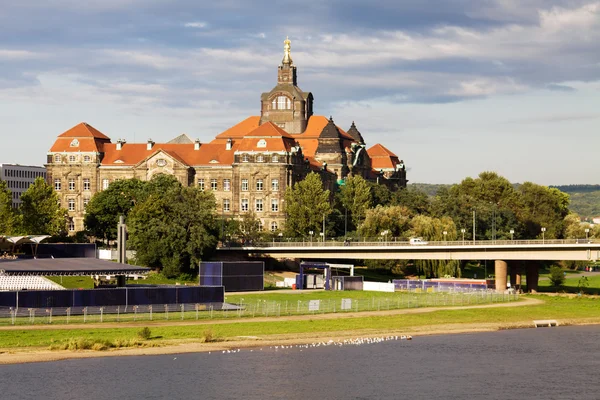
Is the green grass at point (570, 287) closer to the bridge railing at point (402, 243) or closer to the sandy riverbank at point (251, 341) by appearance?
the bridge railing at point (402, 243)

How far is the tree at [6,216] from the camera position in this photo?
170500 millimetres

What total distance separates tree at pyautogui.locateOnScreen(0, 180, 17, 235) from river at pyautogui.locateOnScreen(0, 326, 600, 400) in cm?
8426

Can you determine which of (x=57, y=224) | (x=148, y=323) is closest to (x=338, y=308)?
(x=148, y=323)

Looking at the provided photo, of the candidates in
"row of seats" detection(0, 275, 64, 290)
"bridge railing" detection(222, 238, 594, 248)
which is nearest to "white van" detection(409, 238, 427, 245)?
"bridge railing" detection(222, 238, 594, 248)

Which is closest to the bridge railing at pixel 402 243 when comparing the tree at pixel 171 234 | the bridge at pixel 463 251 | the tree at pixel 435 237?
the bridge at pixel 463 251

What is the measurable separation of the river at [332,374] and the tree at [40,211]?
94.9 metres

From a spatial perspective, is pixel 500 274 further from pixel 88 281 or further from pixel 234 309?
pixel 88 281

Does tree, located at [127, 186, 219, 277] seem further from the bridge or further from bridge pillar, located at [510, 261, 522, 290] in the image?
bridge pillar, located at [510, 261, 522, 290]

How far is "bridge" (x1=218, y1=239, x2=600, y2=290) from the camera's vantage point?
495ft

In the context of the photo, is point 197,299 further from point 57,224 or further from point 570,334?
point 57,224

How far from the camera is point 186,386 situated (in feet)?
263

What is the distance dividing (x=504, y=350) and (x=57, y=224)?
107915mm

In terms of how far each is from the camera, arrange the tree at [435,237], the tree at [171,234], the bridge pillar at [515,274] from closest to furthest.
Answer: the bridge pillar at [515,274] → the tree at [171,234] → the tree at [435,237]

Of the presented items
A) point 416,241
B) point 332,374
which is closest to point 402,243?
point 416,241
